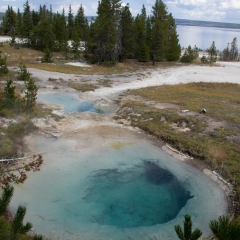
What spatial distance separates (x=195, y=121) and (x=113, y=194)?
8.69m

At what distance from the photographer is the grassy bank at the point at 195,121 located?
1292 centimetres

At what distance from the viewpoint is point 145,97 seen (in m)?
22.8

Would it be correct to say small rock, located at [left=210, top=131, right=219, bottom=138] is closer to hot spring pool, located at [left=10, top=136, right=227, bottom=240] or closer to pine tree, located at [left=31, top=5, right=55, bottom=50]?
hot spring pool, located at [left=10, top=136, right=227, bottom=240]

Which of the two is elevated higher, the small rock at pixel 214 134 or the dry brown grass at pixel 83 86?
the dry brown grass at pixel 83 86

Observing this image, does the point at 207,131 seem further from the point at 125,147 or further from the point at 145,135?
the point at 125,147

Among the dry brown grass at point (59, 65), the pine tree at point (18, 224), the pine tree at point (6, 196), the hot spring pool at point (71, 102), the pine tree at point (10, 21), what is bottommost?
the hot spring pool at point (71, 102)

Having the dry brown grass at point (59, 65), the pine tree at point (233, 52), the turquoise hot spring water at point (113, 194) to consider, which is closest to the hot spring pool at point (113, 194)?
the turquoise hot spring water at point (113, 194)

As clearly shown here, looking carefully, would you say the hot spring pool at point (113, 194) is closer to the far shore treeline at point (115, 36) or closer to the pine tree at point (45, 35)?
the far shore treeline at point (115, 36)

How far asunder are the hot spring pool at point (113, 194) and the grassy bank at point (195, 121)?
1.32 meters

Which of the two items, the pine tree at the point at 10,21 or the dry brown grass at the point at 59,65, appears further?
the pine tree at the point at 10,21

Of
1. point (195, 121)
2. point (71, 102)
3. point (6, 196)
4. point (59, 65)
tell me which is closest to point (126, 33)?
point (59, 65)

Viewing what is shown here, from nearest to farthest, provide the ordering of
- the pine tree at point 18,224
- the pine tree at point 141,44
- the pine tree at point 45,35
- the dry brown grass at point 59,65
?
the pine tree at point 18,224
the dry brown grass at point 59,65
the pine tree at point 141,44
the pine tree at point 45,35

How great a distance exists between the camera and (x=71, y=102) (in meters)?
21.0

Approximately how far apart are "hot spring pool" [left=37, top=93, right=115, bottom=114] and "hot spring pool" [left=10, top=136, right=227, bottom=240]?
619 cm
